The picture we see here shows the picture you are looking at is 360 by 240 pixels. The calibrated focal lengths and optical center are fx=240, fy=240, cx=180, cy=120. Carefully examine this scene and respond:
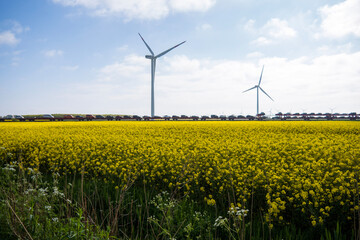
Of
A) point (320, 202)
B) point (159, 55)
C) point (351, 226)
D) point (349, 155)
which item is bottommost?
point (351, 226)

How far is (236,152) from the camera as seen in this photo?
832 cm

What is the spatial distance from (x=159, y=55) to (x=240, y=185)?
46.6m

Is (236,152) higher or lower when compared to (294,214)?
higher

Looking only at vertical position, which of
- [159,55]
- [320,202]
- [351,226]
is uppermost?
[159,55]

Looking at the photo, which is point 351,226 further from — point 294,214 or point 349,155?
point 349,155

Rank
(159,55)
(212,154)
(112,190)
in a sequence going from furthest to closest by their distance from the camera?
1. (159,55)
2. (212,154)
3. (112,190)

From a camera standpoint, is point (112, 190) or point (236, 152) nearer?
point (112, 190)

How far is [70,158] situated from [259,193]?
22.3ft

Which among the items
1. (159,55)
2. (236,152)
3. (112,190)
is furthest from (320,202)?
(159,55)

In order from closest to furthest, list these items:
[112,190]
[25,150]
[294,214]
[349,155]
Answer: [294,214] → [112,190] → [349,155] → [25,150]

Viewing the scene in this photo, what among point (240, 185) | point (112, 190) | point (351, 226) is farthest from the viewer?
point (112, 190)

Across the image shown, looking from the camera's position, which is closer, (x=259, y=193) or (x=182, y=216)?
(x=182, y=216)

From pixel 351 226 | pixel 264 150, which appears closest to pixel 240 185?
pixel 351 226

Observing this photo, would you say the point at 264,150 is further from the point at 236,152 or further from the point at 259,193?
the point at 259,193
